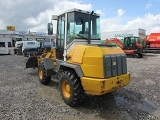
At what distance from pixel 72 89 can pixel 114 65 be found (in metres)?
1.36

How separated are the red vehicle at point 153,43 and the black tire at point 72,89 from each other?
24499 mm

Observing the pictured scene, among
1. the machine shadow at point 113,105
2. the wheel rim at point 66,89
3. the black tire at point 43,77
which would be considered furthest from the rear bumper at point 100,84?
the black tire at point 43,77

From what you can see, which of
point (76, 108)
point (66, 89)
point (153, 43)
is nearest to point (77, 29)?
point (66, 89)

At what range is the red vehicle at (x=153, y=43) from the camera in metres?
28.3

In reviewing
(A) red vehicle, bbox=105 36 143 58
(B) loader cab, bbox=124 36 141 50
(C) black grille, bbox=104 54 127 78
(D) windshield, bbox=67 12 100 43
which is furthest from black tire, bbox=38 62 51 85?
(B) loader cab, bbox=124 36 141 50

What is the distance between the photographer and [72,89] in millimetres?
5762

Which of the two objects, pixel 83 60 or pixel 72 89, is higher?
pixel 83 60

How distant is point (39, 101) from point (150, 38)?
26046 mm

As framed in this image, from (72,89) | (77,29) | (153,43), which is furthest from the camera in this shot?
(153,43)

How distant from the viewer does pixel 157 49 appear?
92.9 ft

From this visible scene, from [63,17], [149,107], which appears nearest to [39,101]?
[63,17]

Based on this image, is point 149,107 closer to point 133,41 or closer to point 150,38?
point 133,41

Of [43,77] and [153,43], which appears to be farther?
[153,43]

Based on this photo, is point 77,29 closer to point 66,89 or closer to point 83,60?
point 83,60
